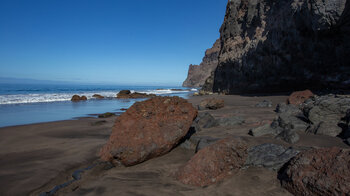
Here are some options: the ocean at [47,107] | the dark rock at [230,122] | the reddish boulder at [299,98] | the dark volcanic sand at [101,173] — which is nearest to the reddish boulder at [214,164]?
the dark volcanic sand at [101,173]

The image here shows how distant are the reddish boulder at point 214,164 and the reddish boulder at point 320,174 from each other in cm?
59

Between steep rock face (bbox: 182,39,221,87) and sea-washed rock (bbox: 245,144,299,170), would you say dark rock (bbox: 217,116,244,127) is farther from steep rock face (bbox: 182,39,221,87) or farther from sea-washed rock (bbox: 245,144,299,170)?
steep rock face (bbox: 182,39,221,87)

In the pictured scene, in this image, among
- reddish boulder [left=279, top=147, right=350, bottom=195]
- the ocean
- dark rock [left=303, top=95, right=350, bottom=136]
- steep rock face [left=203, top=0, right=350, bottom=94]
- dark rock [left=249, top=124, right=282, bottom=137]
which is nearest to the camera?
reddish boulder [left=279, top=147, right=350, bottom=195]

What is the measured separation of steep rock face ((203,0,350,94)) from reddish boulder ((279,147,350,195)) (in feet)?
33.8

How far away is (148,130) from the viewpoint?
3.40 metres

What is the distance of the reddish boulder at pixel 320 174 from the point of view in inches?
69.5

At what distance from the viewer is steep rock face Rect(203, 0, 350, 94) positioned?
34.7 ft

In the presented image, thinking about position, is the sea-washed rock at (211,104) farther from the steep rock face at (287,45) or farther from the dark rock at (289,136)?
the steep rock face at (287,45)

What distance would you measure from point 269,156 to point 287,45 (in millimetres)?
14335

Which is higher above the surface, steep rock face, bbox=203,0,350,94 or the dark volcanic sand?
steep rock face, bbox=203,0,350,94

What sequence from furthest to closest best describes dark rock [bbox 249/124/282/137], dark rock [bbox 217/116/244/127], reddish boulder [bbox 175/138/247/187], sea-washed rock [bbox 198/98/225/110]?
1. sea-washed rock [bbox 198/98/225/110]
2. dark rock [bbox 217/116/244/127]
3. dark rock [bbox 249/124/282/137]
4. reddish boulder [bbox 175/138/247/187]

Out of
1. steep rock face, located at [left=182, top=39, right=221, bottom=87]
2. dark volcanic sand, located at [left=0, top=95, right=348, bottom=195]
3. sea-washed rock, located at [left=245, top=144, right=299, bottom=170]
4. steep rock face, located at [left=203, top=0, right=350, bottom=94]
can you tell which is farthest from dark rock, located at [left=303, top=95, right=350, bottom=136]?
steep rock face, located at [left=182, top=39, right=221, bottom=87]

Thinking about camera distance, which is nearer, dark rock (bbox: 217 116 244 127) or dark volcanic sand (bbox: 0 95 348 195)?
dark volcanic sand (bbox: 0 95 348 195)

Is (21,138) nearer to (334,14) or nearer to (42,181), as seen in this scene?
(42,181)
